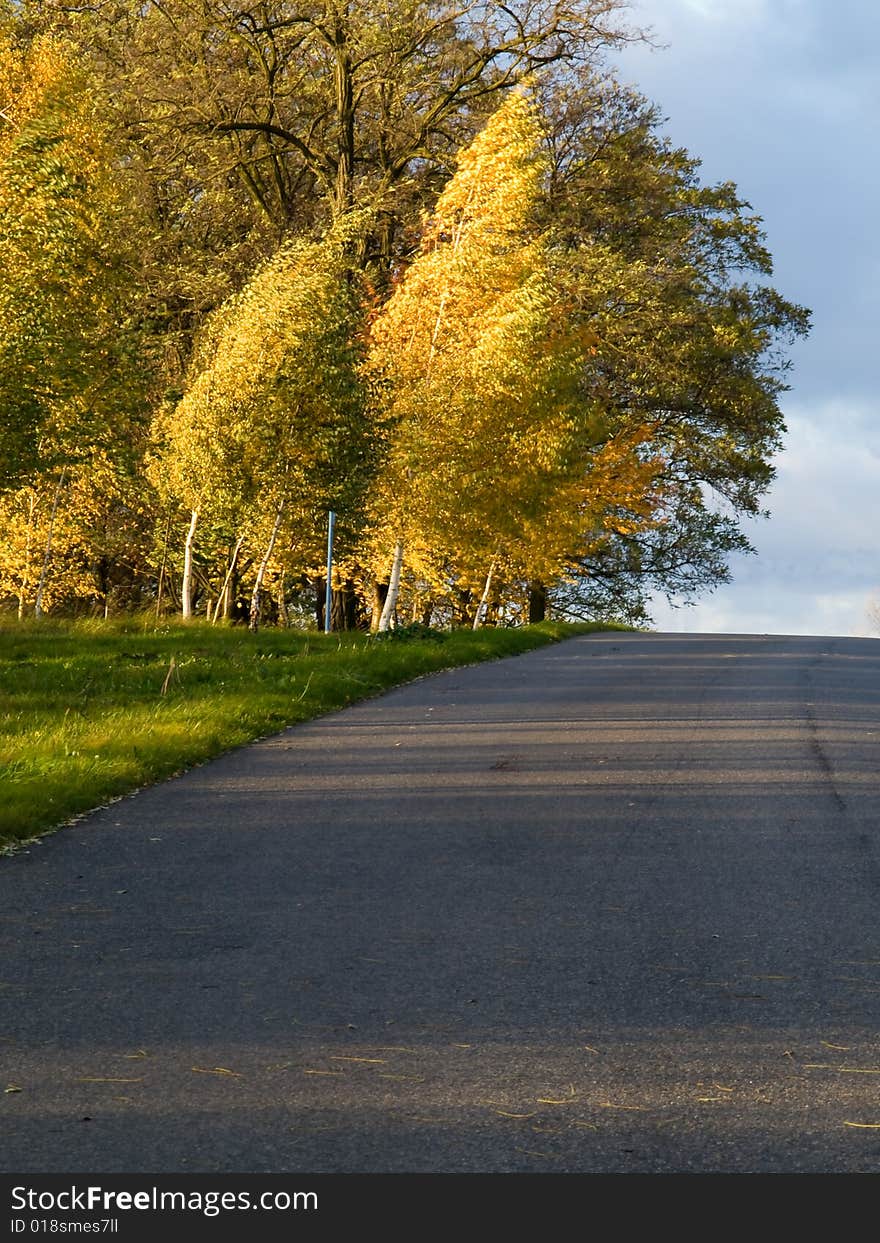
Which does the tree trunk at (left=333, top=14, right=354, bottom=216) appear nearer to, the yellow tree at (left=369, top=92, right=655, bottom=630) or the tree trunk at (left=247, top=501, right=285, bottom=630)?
the yellow tree at (left=369, top=92, right=655, bottom=630)

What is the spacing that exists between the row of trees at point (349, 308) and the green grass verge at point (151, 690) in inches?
165

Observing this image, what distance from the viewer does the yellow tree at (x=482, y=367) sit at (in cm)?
2966

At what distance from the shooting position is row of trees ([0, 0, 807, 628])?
2692 cm

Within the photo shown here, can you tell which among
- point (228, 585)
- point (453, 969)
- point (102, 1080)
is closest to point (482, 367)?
point (228, 585)

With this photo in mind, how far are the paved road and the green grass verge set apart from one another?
18.6 inches

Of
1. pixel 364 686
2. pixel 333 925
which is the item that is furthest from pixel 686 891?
pixel 364 686

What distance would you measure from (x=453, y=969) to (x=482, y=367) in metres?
24.7

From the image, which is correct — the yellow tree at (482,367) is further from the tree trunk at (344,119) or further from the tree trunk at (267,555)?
the tree trunk at (267,555)

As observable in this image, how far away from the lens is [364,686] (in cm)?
1741

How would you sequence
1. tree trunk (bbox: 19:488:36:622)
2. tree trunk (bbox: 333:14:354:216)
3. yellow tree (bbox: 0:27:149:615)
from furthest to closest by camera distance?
tree trunk (bbox: 19:488:36:622) → tree trunk (bbox: 333:14:354:216) → yellow tree (bbox: 0:27:149:615)

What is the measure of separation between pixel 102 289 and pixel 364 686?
49.9 feet

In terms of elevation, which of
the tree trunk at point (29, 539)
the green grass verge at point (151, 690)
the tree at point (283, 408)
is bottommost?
the green grass verge at point (151, 690)

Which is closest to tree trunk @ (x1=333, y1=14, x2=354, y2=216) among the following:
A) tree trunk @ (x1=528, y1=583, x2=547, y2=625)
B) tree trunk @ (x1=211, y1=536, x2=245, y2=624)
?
tree trunk @ (x1=211, y1=536, x2=245, y2=624)

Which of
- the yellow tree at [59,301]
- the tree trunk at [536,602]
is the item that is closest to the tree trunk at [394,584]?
the yellow tree at [59,301]
